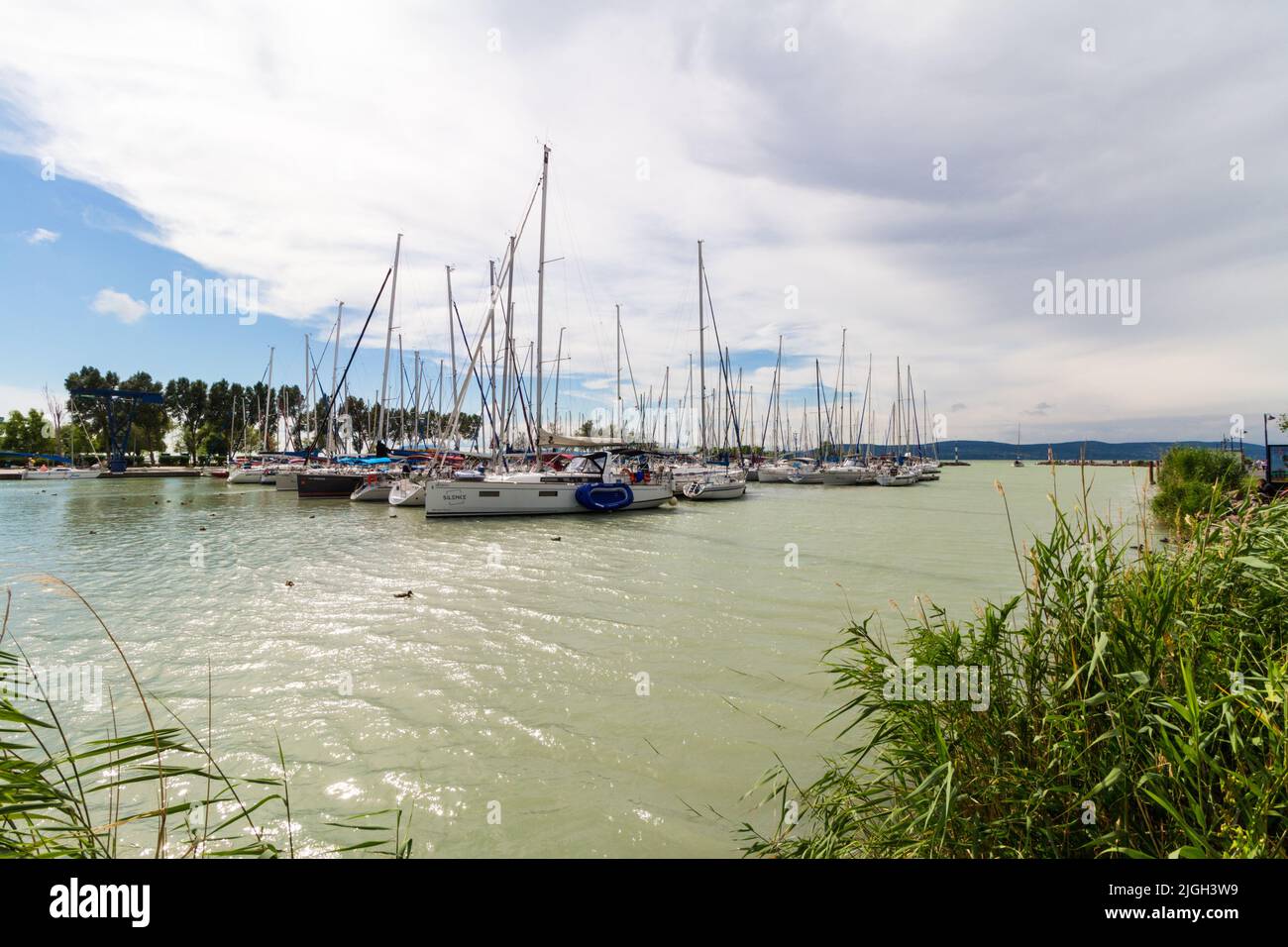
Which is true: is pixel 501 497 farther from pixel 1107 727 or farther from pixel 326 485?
pixel 1107 727

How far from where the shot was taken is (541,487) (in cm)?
2831

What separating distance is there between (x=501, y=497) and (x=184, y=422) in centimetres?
8952

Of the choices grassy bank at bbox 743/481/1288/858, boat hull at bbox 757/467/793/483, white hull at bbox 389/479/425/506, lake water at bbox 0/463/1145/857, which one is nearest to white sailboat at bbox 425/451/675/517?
white hull at bbox 389/479/425/506

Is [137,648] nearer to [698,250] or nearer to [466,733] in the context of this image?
[466,733]

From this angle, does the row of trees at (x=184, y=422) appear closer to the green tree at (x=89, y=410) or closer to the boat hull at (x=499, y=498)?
the green tree at (x=89, y=410)

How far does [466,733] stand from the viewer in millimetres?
6227

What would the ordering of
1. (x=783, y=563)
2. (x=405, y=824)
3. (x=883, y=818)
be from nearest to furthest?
(x=883, y=818), (x=405, y=824), (x=783, y=563)

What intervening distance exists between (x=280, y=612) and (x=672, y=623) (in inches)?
296

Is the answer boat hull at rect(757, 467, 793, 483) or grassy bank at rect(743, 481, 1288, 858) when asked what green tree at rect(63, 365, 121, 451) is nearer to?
boat hull at rect(757, 467, 793, 483)

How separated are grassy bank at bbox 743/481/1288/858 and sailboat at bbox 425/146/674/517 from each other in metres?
24.4

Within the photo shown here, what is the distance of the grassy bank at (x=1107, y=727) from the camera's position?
2.79 m

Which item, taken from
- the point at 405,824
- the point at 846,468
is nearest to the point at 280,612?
the point at 405,824

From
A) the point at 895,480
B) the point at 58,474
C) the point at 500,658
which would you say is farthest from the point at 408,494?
the point at 58,474
